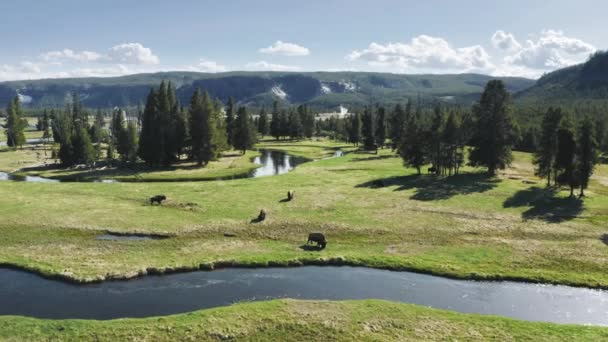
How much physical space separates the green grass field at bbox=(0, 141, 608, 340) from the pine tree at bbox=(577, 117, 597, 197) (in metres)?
3.92

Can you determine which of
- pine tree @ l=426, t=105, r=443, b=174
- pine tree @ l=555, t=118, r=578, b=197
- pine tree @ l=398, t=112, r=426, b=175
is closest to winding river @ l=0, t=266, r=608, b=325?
pine tree @ l=555, t=118, r=578, b=197

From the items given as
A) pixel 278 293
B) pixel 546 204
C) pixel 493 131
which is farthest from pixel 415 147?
pixel 278 293

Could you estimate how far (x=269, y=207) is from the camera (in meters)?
58.1

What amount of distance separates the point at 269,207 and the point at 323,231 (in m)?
12.0

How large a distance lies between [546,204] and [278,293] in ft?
148

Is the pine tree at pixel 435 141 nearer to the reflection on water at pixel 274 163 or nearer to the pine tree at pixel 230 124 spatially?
the reflection on water at pixel 274 163

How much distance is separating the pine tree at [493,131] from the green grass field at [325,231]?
713 cm

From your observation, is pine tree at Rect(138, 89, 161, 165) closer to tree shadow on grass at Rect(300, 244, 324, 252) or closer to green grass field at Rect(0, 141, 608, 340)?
green grass field at Rect(0, 141, 608, 340)

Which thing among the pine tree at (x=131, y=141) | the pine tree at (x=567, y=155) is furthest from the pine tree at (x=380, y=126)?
the pine tree at (x=567, y=155)

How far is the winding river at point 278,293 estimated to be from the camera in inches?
1176

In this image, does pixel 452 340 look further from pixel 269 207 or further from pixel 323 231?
pixel 269 207

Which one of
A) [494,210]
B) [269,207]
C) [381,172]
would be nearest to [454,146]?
[381,172]

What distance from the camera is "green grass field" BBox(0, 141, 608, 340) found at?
115 ft

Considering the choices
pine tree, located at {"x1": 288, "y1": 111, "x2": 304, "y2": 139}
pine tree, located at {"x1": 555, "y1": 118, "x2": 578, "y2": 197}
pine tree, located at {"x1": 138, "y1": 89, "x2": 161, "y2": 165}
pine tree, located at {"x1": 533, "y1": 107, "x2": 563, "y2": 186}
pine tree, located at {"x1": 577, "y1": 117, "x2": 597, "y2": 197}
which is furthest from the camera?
pine tree, located at {"x1": 288, "y1": 111, "x2": 304, "y2": 139}
